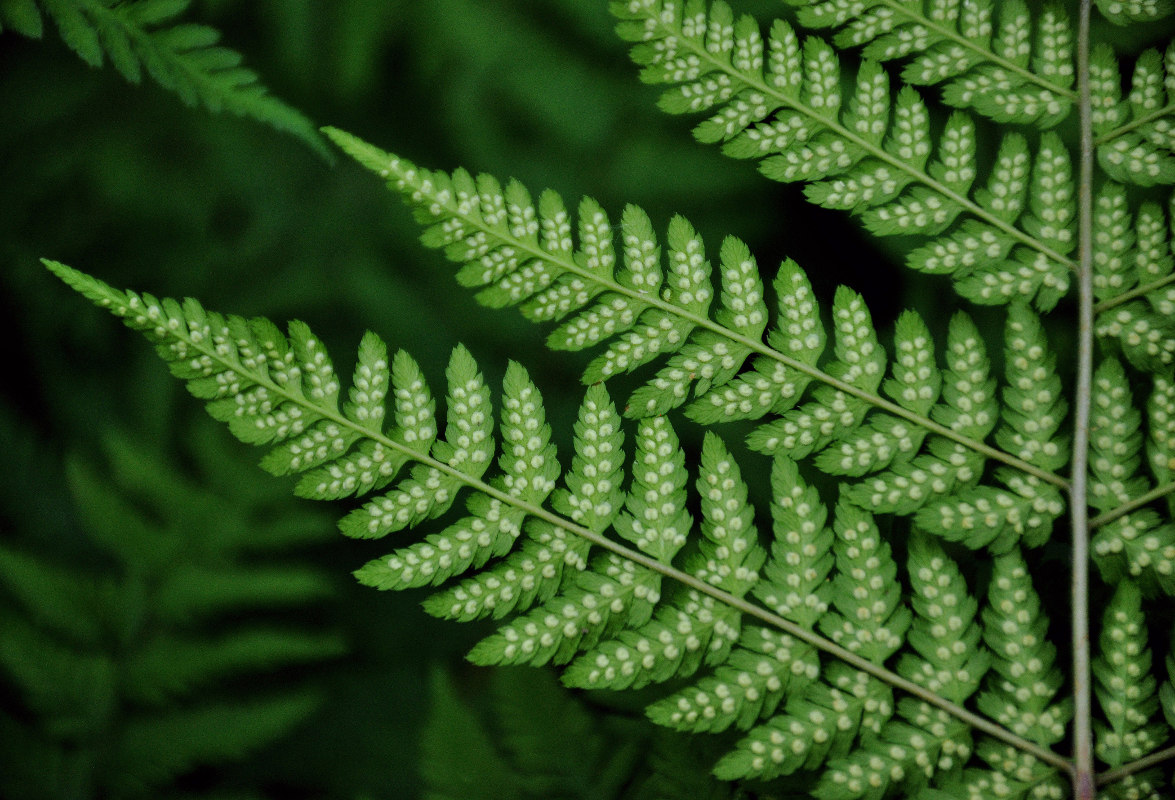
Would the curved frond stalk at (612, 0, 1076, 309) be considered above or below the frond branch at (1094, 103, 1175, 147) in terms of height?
below

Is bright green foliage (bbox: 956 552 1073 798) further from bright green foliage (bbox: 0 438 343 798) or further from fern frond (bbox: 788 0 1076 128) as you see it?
bright green foliage (bbox: 0 438 343 798)

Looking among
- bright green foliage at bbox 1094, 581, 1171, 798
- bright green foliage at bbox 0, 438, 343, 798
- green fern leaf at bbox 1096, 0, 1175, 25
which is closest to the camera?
bright green foliage at bbox 1094, 581, 1171, 798

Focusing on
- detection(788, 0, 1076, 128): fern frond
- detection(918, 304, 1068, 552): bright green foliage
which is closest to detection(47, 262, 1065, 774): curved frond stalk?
detection(918, 304, 1068, 552): bright green foliage

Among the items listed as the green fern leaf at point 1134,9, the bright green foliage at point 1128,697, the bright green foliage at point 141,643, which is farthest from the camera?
the bright green foliage at point 141,643

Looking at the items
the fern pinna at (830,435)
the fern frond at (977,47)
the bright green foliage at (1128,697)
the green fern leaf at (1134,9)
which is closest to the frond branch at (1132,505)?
the fern pinna at (830,435)

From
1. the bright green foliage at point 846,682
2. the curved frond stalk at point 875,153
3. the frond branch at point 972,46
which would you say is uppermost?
the frond branch at point 972,46

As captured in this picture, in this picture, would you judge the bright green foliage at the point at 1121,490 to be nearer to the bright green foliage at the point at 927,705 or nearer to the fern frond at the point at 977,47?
the bright green foliage at the point at 927,705

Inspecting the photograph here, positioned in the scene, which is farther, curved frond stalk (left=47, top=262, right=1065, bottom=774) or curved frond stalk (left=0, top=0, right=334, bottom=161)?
curved frond stalk (left=0, top=0, right=334, bottom=161)
